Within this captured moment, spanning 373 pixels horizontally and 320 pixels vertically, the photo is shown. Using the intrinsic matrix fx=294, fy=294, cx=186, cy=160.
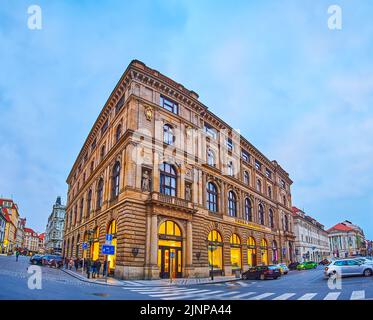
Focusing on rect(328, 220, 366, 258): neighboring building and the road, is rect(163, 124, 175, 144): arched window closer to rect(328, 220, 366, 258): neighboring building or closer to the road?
Result: the road

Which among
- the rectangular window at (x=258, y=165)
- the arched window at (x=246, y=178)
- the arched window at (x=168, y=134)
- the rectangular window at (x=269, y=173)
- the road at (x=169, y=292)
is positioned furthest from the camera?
the rectangular window at (x=269, y=173)

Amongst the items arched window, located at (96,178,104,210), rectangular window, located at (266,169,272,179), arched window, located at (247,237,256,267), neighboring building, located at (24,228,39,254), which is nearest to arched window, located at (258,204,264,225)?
arched window, located at (247,237,256,267)

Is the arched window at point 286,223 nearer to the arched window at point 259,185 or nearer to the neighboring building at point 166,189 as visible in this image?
the arched window at point 259,185

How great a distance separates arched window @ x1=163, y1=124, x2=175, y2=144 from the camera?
32.1 meters

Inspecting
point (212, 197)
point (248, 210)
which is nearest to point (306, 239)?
point (248, 210)

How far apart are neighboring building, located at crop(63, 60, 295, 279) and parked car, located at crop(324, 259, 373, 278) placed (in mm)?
10857

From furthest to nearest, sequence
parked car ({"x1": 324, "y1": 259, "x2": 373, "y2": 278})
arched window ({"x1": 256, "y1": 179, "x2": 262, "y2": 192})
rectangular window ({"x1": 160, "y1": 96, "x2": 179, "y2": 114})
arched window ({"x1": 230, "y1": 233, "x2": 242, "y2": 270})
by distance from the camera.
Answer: arched window ({"x1": 256, "y1": 179, "x2": 262, "y2": 192}) < arched window ({"x1": 230, "y1": 233, "x2": 242, "y2": 270}) < rectangular window ({"x1": 160, "y1": 96, "x2": 179, "y2": 114}) < parked car ({"x1": 324, "y1": 259, "x2": 373, "y2": 278})

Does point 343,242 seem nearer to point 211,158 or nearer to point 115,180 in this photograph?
point 211,158

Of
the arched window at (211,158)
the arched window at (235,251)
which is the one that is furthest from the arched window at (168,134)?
the arched window at (235,251)

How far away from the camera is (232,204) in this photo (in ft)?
138

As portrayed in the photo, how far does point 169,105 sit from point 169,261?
17.0 m

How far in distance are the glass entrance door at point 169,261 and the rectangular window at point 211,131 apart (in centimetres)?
1634

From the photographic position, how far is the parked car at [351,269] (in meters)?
23.8

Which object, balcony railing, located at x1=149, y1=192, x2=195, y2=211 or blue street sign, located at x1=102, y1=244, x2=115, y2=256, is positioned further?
balcony railing, located at x1=149, y1=192, x2=195, y2=211
